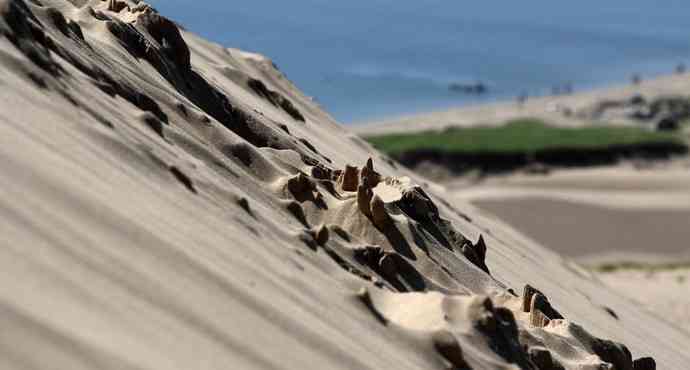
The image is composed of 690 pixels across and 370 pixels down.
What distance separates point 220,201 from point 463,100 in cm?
5810

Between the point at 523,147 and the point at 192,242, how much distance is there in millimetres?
37573

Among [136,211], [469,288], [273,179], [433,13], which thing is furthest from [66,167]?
[433,13]

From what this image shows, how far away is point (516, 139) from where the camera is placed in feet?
144

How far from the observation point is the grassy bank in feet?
134

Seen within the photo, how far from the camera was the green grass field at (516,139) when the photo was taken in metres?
41.6

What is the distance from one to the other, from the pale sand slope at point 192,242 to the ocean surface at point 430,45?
39595mm

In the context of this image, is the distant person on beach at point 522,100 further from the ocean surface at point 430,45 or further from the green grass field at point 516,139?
the green grass field at point 516,139

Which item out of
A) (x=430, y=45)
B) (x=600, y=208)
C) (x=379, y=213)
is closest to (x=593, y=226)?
(x=600, y=208)

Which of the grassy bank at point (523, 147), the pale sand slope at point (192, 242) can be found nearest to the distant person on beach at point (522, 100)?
the grassy bank at point (523, 147)

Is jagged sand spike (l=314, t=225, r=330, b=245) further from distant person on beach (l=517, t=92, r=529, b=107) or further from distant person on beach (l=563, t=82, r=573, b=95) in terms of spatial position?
distant person on beach (l=563, t=82, r=573, b=95)

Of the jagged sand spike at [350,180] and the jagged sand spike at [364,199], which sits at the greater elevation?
the jagged sand spike at [350,180]

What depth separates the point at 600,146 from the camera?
42438 mm

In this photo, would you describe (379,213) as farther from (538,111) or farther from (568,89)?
(568,89)

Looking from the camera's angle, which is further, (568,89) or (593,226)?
(568,89)
